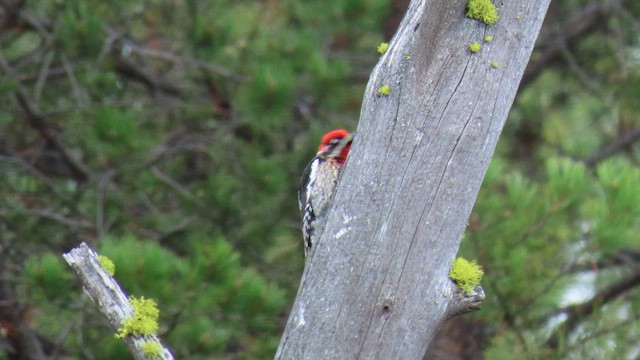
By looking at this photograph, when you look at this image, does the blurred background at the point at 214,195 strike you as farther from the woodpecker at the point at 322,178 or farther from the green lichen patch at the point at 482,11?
the green lichen patch at the point at 482,11

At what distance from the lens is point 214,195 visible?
17.4 ft

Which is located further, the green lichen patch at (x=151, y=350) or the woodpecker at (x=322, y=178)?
the woodpecker at (x=322, y=178)

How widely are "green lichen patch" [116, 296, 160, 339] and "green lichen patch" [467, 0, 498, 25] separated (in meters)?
1.25

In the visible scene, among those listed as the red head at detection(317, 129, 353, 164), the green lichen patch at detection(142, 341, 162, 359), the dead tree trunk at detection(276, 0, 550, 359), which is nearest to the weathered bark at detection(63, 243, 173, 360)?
the green lichen patch at detection(142, 341, 162, 359)

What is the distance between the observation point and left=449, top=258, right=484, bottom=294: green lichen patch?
8.88ft

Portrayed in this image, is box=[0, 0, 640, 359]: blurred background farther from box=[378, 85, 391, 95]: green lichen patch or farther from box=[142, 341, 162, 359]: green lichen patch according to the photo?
box=[378, 85, 391, 95]: green lichen patch

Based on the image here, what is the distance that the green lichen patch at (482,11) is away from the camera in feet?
9.00

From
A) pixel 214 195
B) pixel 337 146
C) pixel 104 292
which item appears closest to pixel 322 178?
pixel 337 146

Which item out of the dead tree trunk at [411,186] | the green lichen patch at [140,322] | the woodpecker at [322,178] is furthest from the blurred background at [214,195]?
the dead tree trunk at [411,186]

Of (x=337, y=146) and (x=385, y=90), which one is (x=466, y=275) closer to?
(x=385, y=90)

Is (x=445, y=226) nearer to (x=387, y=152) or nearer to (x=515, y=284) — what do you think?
(x=387, y=152)

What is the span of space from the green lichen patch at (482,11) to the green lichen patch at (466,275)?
70cm

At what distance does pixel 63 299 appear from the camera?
4.45 meters

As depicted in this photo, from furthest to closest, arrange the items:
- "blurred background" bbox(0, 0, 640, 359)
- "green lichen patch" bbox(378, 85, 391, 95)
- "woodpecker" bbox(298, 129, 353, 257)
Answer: "blurred background" bbox(0, 0, 640, 359) < "woodpecker" bbox(298, 129, 353, 257) < "green lichen patch" bbox(378, 85, 391, 95)
